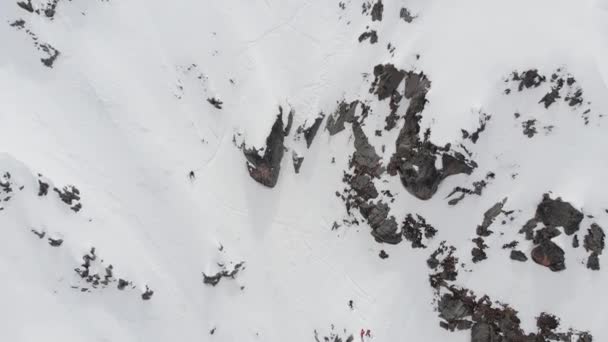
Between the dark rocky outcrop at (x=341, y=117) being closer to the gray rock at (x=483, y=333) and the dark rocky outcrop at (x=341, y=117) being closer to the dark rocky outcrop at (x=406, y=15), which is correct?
the dark rocky outcrop at (x=406, y=15)

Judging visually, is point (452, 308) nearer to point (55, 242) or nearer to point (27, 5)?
point (55, 242)

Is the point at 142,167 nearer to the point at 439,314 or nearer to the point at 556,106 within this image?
the point at 439,314

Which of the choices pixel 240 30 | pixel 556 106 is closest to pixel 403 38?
pixel 556 106

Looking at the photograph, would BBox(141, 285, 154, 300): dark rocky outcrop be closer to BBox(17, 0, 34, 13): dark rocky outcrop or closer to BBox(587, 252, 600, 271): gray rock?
BBox(17, 0, 34, 13): dark rocky outcrop

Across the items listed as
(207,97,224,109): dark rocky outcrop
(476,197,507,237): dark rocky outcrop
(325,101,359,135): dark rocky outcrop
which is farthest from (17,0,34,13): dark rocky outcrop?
(476,197,507,237): dark rocky outcrop

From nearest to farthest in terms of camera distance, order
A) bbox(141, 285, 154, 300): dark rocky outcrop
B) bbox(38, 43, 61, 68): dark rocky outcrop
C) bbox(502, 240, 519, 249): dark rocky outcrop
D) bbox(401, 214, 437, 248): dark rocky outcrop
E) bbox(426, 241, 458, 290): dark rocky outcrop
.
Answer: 1. bbox(502, 240, 519, 249): dark rocky outcrop
2. bbox(426, 241, 458, 290): dark rocky outcrop
3. bbox(141, 285, 154, 300): dark rocky outcrop
4. bbox(401, 214, 437, 248): dark rocky outcrop
5. bbox(38, 43, 61, 68): dark rocky outcrop

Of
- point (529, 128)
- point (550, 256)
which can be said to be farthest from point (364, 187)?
point (550, 256)
